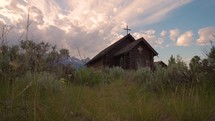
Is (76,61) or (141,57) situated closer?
(76,61)

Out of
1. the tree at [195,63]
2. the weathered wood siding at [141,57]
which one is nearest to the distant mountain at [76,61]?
the tree at [195,63]

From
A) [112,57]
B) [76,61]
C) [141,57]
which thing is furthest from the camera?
[112,57]

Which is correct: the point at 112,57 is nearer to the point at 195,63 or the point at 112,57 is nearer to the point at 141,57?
the point at 141,57

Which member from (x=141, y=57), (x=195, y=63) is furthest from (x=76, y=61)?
(x=141, y=57)

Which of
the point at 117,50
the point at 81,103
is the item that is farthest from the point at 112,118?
the point at 117,50

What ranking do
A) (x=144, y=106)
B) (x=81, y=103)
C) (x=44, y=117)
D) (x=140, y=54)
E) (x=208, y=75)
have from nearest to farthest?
(x=44, y=117)
(x=144, y=106)
(x=81, y=103)
(x=208, y=75)
(x=140, y=54)

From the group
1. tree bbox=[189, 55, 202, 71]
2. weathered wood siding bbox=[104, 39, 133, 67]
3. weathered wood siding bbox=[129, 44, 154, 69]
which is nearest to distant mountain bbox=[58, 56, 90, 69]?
tree bbox=[189, 55, 202, 71]

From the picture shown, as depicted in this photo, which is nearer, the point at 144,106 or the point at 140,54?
the point at 144,106

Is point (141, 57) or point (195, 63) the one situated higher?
point (141, 57)

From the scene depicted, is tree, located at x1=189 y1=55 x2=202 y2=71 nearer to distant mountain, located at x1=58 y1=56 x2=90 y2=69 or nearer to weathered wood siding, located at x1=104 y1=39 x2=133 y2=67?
distant mountain, located at x1=58 y1=56 x2=90 y2=69

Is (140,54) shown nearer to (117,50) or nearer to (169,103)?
(117,50)

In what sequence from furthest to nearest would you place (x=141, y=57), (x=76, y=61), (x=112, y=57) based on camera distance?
(x=112, y=57) → (x=141, y=57) → (x=76, y=61)

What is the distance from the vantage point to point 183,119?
11.4ft

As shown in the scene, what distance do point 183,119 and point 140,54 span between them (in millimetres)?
24646
